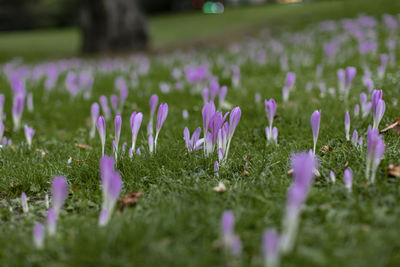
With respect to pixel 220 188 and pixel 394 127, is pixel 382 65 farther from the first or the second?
pixel 220 188

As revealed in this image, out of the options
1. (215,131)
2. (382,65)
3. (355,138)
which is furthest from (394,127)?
(382,65)

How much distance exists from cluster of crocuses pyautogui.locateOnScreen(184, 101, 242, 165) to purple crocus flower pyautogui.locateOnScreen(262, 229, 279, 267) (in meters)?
1.11

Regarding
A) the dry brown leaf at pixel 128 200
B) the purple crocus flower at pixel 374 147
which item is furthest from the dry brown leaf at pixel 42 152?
the purple crocus flower at pixel 374 147

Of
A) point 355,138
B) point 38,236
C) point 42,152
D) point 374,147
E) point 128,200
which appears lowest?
point 42,152

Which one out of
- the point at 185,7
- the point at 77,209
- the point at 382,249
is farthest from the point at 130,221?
the point at 185,7

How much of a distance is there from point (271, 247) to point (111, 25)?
1506 cm

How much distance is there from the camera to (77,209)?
244cm

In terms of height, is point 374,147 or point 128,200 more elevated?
point 374,147

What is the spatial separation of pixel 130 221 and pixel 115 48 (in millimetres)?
14237

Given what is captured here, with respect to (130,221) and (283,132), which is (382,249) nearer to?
(130,221)

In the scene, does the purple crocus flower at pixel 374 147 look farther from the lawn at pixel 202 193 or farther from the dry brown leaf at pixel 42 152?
the dry brown leaf at pixel 42 152

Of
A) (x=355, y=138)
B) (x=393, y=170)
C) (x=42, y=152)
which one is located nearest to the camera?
(x=393, y=170)

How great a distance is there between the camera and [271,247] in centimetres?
138

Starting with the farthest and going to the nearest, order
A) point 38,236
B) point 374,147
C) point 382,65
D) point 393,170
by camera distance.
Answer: point 382,65 < point 393,170 < point 374,147 < point 38,236
